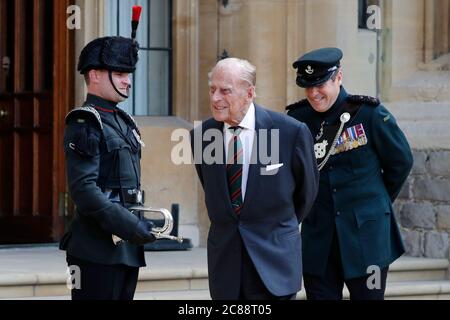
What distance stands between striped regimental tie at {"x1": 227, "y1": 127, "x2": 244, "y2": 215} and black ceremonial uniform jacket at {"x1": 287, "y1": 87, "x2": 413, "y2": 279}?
1.08m

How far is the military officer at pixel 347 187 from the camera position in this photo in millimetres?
6707

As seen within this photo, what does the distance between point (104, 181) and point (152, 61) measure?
4.66 m

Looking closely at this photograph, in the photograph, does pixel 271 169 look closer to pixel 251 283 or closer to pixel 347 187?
pixel 251 283

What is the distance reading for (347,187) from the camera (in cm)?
677

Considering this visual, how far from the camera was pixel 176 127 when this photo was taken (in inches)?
400

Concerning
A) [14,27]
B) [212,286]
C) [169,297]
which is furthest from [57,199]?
[212,286]

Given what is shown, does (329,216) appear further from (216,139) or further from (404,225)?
(404,225)

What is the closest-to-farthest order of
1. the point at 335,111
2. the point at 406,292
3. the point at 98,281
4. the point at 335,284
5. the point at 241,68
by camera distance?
1. the point at 241,68
2. the point at 98,281
3. the point at 335,284
4. the point at 335,111
5. the point at 406,292

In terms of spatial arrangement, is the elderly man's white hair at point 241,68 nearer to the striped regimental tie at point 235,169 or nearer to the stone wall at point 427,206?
the striped regimental tie at point 235,169

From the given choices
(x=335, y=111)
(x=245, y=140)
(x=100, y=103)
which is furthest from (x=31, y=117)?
(x=245, y=140)

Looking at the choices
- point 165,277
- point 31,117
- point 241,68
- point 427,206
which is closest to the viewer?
point 241,68

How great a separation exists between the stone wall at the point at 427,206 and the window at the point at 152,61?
1882 mm

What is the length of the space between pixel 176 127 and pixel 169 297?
7.05ft

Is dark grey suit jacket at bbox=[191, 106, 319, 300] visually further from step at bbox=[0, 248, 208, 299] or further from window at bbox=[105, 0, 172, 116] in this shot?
window at bbox=[105, 0, 172, 116]
